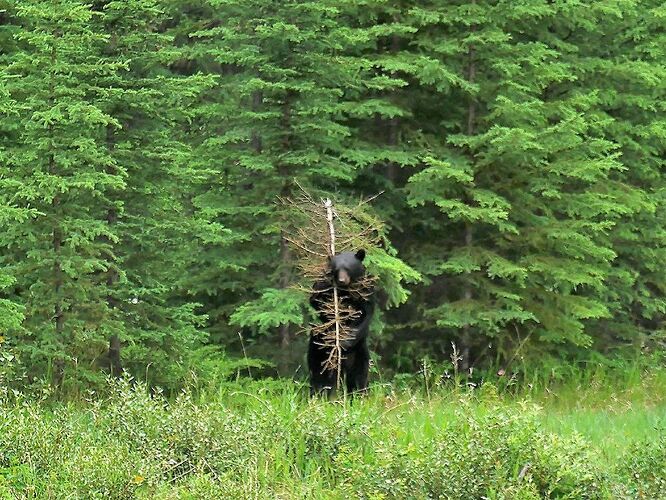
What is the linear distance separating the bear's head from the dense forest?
89.0 inches

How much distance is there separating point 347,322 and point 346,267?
0.64 m

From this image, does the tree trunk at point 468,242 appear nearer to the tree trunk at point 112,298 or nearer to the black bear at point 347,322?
the black bear at point 347,322

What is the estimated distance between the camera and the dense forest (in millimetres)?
10359

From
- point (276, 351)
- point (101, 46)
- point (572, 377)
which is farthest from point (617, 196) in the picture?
point (101, 46)

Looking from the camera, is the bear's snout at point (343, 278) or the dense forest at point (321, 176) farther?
the dense forest at point (321, 176)

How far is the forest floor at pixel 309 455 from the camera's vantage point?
6438 millimetres

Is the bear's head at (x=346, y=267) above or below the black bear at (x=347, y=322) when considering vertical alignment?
above

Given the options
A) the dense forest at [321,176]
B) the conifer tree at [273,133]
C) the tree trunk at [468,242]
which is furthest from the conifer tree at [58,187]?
the tree trunk at [468,242]

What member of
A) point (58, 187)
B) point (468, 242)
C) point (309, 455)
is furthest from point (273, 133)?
point (309, 455)

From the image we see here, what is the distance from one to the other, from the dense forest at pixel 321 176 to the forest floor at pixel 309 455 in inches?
73.8

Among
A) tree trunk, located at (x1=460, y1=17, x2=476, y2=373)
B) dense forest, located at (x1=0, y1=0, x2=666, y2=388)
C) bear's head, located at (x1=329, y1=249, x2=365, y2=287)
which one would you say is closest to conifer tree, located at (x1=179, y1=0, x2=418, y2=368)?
dense forest, located at (x1=0, y1=0, x2=666, y2=388)

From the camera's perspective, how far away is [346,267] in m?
9.26

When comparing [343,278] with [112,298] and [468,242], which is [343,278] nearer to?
[112,298]

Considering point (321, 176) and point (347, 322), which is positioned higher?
point (321, 176)
